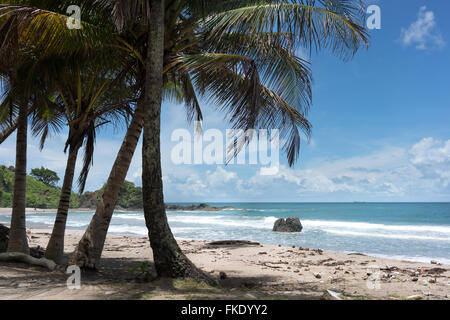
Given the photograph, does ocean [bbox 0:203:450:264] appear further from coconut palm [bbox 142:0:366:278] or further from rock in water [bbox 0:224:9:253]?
rock in water [bbox 0:224:9:253]

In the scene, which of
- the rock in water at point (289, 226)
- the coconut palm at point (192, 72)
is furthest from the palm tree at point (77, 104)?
the rock in water at point (289, 226)

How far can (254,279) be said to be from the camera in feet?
19.5

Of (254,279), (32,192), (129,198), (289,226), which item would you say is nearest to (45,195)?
(32,192)

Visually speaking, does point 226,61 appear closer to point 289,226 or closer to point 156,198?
point 156,198

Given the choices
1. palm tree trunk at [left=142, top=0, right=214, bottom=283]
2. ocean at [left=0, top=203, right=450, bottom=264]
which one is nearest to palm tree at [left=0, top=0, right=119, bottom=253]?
palm tree trunk at [left=142, top=0, right=214, bottom=283]

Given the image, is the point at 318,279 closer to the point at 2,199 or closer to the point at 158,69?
the point at 158,69

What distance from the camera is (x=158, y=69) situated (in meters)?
4.70

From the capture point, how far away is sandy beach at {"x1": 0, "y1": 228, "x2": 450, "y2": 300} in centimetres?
394

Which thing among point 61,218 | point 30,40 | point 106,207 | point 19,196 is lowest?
point 61,218

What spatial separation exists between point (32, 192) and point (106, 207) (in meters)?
63.2

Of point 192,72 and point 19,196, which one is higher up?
point 192,72
